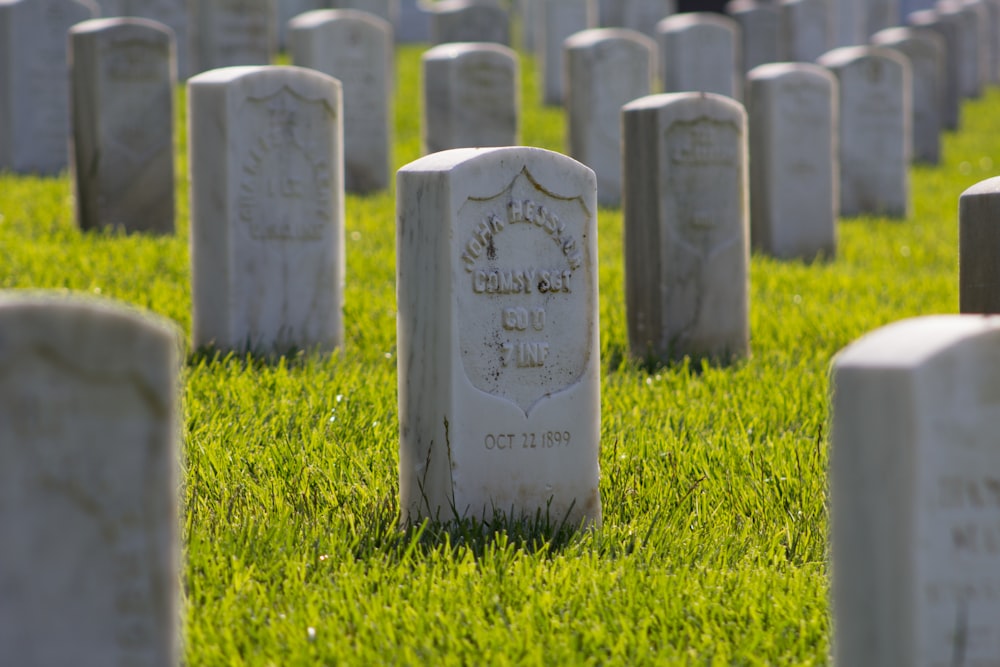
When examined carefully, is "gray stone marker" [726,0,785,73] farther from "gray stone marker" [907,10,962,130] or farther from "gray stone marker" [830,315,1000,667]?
"gray stone marker" [830,315,1000,667]

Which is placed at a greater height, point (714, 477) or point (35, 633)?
point (35, 633)

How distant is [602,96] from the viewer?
33.6ft

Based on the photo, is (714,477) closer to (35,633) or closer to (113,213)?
(35,633)

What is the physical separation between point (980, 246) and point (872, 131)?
6.63m

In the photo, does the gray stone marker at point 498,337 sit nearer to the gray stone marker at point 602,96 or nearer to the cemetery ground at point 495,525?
the cemetery ground at point 495,525

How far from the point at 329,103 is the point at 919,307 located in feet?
10.5

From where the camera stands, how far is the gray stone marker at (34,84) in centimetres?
929

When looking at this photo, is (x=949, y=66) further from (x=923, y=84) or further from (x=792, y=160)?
(x=792, y=160)

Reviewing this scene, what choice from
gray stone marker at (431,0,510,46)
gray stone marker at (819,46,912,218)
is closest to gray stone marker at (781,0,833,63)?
gray stone marker at (431,0,510,46)

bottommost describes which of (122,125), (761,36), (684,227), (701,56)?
(684,227)

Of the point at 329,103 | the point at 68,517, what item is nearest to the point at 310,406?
the point at 329,103

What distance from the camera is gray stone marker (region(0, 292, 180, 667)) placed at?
1.94 m

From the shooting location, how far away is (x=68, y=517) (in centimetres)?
199

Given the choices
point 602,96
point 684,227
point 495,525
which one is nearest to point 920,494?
point 495,525
